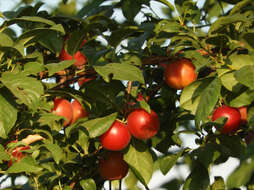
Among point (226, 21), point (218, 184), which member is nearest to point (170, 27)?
point (226, 21)

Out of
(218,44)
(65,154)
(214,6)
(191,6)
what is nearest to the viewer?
(218,44)

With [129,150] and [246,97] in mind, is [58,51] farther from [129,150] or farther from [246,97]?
[246,97]

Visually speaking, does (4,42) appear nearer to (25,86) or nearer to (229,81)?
(25,86)

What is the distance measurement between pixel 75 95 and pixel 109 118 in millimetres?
210

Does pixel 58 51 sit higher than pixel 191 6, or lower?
lower

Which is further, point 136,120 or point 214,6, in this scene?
point 214,6

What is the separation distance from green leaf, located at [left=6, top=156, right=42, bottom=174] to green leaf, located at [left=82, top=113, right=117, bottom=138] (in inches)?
9.0

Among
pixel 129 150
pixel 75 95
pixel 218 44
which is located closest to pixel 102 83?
pixel 75 95

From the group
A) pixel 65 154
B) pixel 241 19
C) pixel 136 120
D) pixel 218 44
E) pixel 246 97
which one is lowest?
pixel 65 154

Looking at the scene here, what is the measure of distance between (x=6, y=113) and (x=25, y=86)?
0.37 feet

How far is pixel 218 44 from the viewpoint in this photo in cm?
137

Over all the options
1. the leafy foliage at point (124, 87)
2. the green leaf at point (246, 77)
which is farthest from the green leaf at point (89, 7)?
the green leaf at point (246, 77)

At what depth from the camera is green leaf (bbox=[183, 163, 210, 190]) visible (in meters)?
1.41

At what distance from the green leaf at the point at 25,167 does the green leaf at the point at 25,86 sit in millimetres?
262
